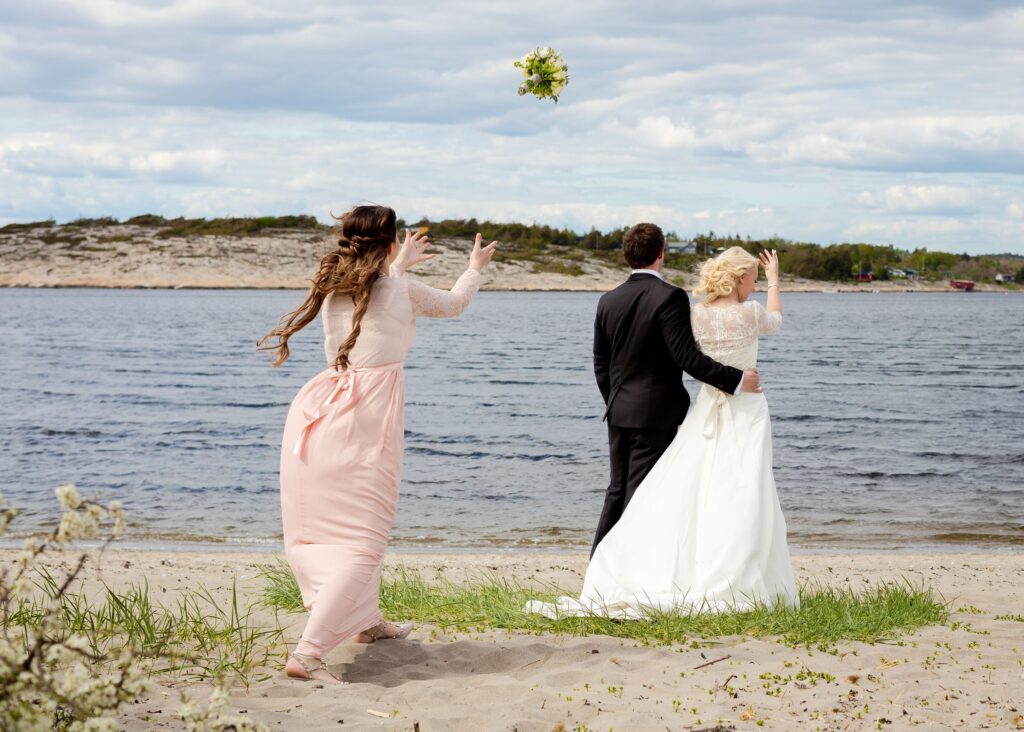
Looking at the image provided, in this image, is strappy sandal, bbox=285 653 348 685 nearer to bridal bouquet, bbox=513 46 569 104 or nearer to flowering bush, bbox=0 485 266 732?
flowering bush, bbox=0 485 266 732

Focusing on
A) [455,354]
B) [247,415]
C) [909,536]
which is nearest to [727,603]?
[909,536]

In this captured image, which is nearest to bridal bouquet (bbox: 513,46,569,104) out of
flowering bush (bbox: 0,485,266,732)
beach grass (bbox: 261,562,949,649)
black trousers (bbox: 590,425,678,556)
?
black trousers (bbox: 590,425,678,556)

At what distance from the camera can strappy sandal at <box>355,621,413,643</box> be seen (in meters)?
6.06

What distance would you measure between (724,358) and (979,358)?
117 feet

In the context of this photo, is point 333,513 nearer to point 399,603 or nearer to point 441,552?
point 399,603

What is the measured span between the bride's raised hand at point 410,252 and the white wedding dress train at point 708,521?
6.54 ft

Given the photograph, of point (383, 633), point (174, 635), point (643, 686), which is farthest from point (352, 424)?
point (643, 686)

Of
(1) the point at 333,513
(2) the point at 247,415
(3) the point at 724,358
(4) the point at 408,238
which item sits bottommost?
(2) the point at 247,415

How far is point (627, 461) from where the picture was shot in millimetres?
6883

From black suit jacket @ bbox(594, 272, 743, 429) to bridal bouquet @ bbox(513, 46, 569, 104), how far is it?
1.39 meters

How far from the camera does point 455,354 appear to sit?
37625mm

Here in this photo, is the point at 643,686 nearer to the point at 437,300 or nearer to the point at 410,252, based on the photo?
the point at 437,300

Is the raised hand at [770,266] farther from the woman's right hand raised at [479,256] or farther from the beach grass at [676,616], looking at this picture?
the beach grass at [676,616]

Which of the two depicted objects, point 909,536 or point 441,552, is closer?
point 441,552
